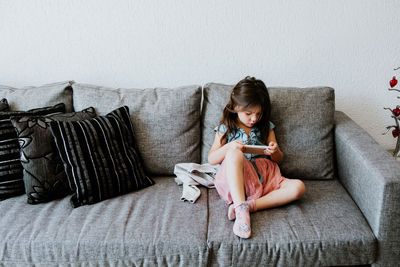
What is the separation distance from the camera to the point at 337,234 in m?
1.39

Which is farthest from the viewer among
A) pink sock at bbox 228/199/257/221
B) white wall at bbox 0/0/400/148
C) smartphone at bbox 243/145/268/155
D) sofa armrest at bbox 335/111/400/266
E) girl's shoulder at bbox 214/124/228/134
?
white wall at bbox 0/0/400/148

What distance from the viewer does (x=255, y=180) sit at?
5.48ft

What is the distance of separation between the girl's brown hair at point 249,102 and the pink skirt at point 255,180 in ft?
0.48

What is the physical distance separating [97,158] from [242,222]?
761 mm

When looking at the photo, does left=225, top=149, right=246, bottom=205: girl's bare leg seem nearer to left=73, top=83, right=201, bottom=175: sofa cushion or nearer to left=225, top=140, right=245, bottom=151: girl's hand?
left=225, top=140, right=245, bottom=151: girl's hand

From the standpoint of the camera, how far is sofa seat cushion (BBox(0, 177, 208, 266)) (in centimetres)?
138

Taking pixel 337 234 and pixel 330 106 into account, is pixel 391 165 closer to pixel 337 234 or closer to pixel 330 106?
pixel 337 234

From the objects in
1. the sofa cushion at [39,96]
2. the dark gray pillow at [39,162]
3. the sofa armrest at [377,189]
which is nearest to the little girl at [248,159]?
the sofa armrest at [377,189]

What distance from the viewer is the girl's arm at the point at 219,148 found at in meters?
1.67

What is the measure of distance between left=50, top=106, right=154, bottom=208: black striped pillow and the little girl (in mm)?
439

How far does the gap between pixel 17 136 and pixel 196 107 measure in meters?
0.92

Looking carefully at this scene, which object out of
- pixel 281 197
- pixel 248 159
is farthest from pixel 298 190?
pixel 248 159

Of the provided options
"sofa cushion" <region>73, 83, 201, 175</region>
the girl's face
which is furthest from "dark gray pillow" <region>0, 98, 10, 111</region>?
the girl's face

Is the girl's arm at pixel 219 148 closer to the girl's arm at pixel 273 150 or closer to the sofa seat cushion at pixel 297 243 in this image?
the girl's arm at pixel 273 150
